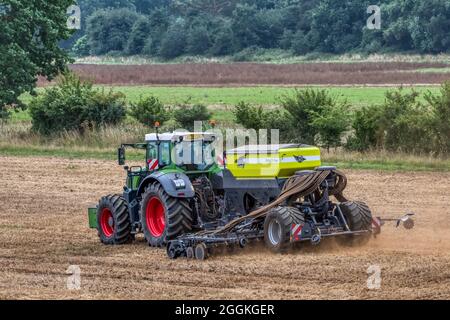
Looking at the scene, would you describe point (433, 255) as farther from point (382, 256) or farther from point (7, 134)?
point (7, 134)

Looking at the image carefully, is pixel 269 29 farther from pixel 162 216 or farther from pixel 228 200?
pixel 228 200

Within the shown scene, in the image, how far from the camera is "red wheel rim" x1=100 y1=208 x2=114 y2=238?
1825 centimetres

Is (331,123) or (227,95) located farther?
(227,95)

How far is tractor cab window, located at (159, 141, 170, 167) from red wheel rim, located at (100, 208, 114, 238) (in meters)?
1.45

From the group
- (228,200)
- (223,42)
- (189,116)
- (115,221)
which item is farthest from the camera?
(223,42)

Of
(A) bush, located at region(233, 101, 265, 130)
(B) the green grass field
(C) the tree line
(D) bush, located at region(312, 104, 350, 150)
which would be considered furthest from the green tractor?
(C) the tree line

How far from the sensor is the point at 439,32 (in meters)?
76.5

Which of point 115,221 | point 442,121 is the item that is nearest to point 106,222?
point 115,221

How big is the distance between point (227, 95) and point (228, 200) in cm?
3952

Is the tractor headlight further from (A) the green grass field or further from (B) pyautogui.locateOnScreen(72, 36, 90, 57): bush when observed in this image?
(B) pyautogui.locateOnScreen(72, 36, 90, 57): bush

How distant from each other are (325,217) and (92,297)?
4.46 metres

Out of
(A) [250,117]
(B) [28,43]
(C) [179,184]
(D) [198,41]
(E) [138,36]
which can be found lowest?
(A) [250,117]

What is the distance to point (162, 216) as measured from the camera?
57.0 feet
